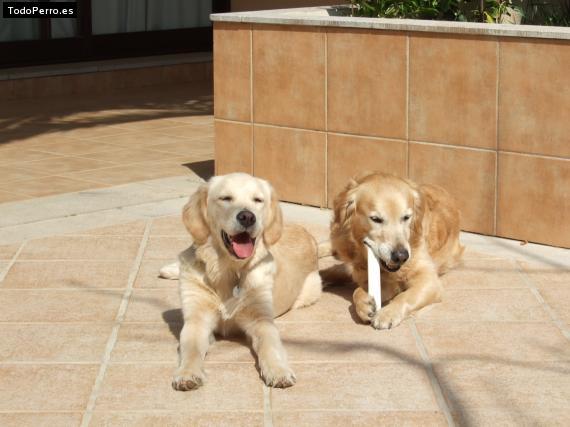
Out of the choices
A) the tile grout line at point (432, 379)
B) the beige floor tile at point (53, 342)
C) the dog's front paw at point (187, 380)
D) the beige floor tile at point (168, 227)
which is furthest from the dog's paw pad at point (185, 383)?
the beige floor tile at point (168, 227)

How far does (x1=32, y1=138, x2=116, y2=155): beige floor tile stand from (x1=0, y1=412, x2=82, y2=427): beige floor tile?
6.48m

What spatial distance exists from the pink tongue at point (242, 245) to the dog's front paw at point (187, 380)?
699 millimetres

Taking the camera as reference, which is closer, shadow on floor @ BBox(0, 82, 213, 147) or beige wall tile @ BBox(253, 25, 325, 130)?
beige wall tile @ BBox(253, 25, 325, 130)

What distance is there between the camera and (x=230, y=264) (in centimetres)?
565

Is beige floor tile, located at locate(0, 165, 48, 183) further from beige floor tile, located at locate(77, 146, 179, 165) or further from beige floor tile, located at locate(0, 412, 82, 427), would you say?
beige floor tile, located at locate(0, 412, 82, 427)

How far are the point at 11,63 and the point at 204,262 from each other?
10.8 m

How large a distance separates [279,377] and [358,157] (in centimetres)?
360

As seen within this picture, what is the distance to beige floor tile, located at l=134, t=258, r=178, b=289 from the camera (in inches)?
263

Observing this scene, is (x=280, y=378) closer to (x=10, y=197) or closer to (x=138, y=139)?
(x=10, y=197)

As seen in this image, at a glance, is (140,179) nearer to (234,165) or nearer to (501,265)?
(234,165)

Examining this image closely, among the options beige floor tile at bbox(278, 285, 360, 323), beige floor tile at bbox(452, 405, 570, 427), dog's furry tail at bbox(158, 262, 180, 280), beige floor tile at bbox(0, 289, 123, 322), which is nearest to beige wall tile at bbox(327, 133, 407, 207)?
beige floor tile at bbox(278, 285, 360, 323)

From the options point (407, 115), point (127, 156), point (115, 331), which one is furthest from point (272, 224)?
point (127, 156)

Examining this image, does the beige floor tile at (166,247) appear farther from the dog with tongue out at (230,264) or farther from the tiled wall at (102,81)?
the tiled wall at (102,81)

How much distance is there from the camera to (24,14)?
15.9 m
